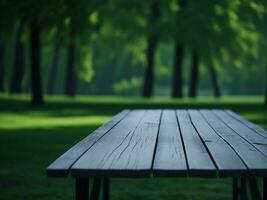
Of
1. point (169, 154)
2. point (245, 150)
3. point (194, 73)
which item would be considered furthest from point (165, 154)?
point (194, 73)

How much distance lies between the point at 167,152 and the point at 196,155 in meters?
0.23

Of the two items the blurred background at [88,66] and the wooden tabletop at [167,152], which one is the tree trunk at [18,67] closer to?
the blurred background at [88,66]

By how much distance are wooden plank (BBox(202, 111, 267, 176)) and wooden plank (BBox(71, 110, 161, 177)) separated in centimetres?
57

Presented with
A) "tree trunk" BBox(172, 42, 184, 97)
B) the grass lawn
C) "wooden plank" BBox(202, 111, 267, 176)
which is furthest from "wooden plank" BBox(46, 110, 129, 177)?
"tree trunk" BBox(172, 42, 184, 97)

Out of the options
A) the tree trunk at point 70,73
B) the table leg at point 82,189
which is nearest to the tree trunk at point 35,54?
the tree trunk at point 70,73

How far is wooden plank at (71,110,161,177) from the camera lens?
371 cm

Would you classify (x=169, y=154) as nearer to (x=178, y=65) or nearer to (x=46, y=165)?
(x=46, y=165)

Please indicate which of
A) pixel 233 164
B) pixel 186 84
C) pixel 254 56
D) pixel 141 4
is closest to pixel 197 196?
pixel 233 164

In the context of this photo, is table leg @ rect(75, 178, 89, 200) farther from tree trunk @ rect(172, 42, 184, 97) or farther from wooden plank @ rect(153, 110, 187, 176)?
tree trunk @ rect(172, 42, 184, 97)

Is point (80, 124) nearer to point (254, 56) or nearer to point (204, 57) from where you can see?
point (204, 57)

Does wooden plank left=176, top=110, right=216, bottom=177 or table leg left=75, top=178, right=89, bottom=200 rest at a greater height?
wooden plank left=176, top=110, right=216, bottom=177

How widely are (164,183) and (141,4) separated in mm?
27624

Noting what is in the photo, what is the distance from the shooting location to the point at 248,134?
577cm

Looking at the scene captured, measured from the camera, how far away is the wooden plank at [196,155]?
12.1 ft
